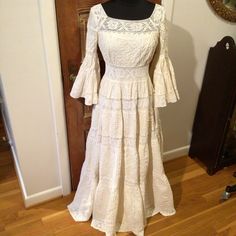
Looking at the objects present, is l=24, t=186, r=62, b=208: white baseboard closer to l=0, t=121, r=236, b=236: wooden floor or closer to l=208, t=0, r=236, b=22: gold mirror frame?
l=0, t=121, r=236, b=236: wooden floor

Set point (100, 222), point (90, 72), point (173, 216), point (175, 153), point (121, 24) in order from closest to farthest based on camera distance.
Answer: point (121, 24)
point (90, 72)
point (100, 222)
point (173, 216)
point (175, 153)

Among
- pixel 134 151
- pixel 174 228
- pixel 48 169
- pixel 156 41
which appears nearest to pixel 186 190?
pixel 174 228

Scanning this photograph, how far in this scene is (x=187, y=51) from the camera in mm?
1797

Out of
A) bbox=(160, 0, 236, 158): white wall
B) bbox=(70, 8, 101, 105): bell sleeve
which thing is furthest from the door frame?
bbox=(160, 0, 236, 158): white wall

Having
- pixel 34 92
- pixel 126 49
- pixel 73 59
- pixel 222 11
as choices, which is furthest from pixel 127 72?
pixel 222 11

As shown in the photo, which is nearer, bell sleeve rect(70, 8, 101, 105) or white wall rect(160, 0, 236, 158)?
bell sleeve rect(70, 8, 101, 105)

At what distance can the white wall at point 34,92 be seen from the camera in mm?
1265

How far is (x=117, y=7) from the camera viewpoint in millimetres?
1209

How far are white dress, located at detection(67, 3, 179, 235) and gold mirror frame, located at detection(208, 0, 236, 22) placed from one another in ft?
2.03

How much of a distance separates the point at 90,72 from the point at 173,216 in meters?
1.09

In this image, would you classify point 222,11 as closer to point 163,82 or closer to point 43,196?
point 163,82

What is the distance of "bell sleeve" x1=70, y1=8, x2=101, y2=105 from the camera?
4.09 ft

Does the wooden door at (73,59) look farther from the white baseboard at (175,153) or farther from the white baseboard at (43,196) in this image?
the white baseboard at (175,153)

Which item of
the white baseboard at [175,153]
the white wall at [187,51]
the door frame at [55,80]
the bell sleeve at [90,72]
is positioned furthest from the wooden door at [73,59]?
the white baseboard at [175,153]
